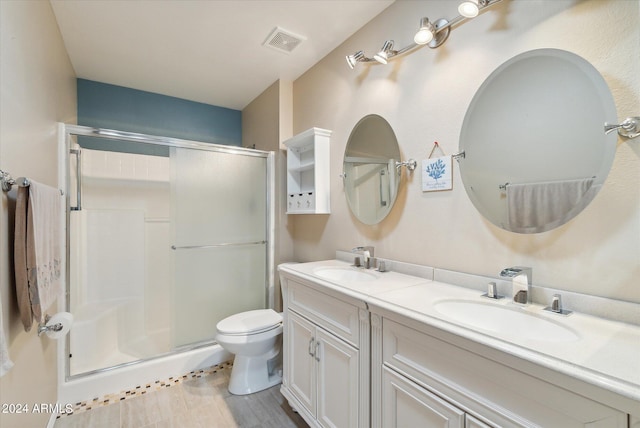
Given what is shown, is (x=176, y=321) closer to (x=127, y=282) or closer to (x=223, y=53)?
(x=127, y=282)

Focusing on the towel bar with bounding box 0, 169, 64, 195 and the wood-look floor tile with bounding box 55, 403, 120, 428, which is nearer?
the towel bar with bounding box 0, 169, 64, 195

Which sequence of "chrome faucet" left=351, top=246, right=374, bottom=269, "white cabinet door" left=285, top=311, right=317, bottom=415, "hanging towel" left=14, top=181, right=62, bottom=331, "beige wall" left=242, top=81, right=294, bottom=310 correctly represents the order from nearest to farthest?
"hanging towel" left=14, top=181, right=62, bottom=331
"white cabinet door" left=285, top=311, right=317, bottom=415
"chrome faucet" left=351, top=246, right=374, bottom=269
"beige wall" left=242, top=81, right=294, bottom=310

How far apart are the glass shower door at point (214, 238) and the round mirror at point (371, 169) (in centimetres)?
102

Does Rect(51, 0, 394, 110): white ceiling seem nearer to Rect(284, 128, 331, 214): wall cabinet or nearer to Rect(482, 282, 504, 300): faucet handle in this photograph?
Rect(284, 128, 331, 214): wall cabinet

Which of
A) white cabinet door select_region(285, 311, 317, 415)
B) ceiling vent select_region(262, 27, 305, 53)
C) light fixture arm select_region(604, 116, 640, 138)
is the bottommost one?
white cabinet door select_region(285, 311, 317, 415)

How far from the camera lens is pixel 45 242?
4.10 ft

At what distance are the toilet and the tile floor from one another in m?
0.07

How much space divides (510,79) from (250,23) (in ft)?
5.15

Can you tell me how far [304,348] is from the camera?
158cm

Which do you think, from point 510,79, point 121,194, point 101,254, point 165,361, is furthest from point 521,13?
point 101,254

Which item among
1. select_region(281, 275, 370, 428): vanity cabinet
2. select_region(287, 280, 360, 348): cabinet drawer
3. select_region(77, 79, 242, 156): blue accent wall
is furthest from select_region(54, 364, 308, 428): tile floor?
select_region(77, 79, 242, 156): blue accent wall

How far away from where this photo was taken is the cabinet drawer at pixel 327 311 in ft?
4.03

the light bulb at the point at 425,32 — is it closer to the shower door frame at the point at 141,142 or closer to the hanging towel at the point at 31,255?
the shower door frame at the point at 141,142

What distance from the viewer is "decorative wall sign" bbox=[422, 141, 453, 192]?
1.37 meters
